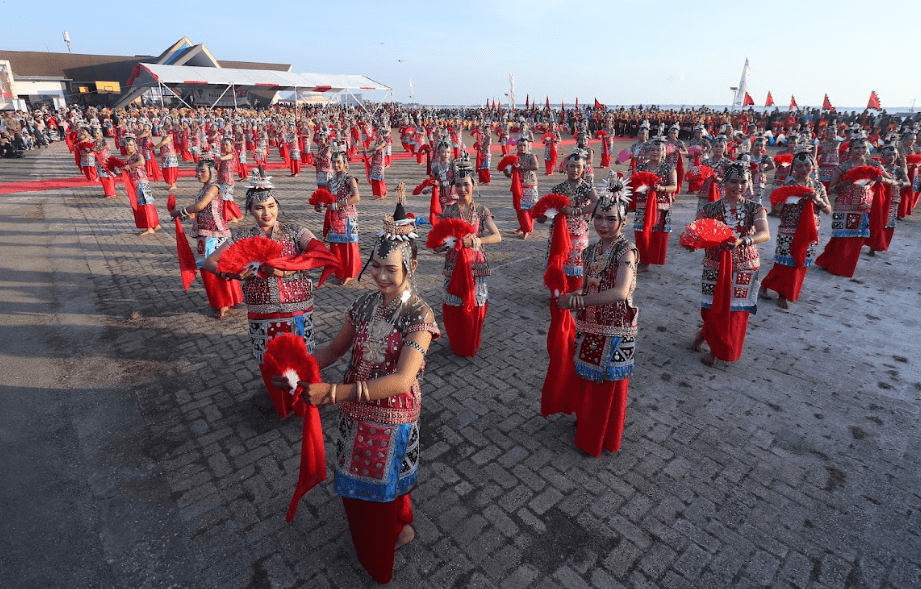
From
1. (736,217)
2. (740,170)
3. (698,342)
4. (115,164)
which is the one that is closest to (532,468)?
(698,342)

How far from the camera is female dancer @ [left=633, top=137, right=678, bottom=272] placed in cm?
851

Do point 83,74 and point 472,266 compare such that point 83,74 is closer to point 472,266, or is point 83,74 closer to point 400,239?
point 472,266

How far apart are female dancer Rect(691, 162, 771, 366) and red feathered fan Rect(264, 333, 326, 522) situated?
447cm

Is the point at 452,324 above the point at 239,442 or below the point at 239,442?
above

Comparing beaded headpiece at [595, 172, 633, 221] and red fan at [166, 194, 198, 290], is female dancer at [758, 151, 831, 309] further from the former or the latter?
red fan at [166, 194, 198, 290]

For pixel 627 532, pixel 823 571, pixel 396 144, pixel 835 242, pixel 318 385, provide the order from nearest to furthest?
pixel 318 385, pixel 823 571, pixel 627 532, pixel 835 242, pixel 396 144

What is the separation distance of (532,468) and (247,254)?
9.96ft

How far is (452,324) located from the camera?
587cm

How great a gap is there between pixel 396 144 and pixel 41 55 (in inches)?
2188

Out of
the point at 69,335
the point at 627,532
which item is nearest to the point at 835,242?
the point at 627,532

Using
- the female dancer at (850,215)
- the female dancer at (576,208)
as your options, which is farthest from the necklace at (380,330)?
the female dancer at (850,215)

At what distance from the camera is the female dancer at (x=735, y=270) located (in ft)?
17.7

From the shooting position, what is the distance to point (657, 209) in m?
8.85

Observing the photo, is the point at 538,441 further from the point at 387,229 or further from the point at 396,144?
the point at 396,144
